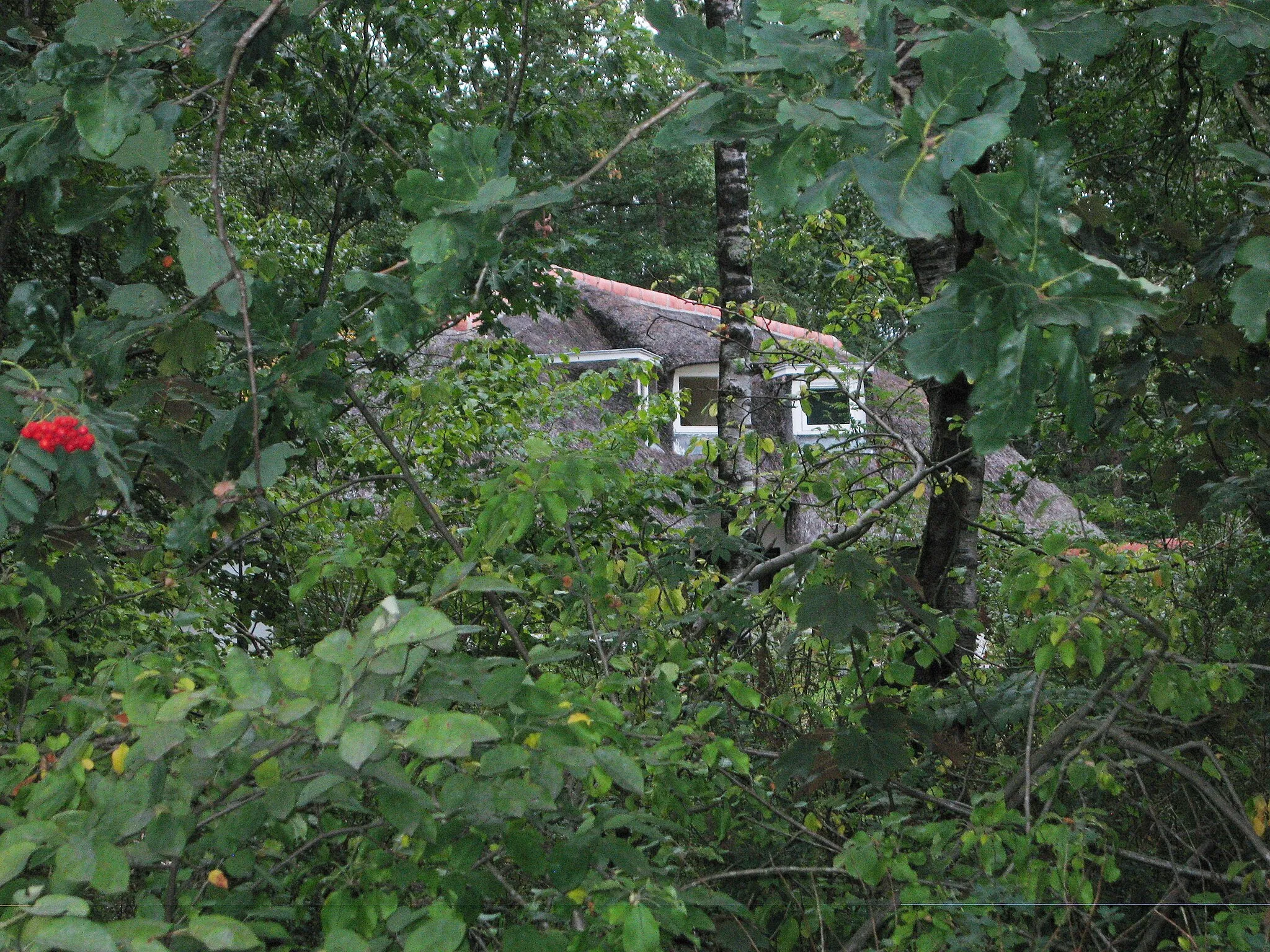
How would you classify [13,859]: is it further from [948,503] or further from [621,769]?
[948,503]

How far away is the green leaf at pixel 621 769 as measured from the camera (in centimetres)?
145

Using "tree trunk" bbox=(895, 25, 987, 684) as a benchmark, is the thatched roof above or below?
below

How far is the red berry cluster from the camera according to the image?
1.89m

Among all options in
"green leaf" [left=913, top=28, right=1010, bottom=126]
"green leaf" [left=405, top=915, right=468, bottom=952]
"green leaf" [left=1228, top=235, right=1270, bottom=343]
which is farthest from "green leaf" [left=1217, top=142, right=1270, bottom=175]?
"green leaf" [left=405, top=915, right=468, bottom=952]

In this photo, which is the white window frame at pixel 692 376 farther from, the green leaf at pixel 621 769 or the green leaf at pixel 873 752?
the green leaf at pixel 621 769

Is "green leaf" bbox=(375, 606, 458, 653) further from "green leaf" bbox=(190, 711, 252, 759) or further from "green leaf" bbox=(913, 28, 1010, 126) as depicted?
"green leaf" bbox=(913, 28, 1010, 126)

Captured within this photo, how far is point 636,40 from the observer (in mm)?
6707

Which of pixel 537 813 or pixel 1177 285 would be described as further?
pixel 1177 285

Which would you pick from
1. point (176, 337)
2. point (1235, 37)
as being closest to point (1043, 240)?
point (1235, 37)

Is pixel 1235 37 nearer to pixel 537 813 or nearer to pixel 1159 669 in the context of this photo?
pixel 1159 669

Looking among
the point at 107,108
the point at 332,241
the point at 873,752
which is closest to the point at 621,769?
the point at 873,752

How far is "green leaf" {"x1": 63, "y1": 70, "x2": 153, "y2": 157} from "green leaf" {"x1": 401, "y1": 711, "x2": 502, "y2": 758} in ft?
4.50

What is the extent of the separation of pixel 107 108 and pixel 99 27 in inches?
8.0

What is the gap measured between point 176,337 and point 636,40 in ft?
17.1
